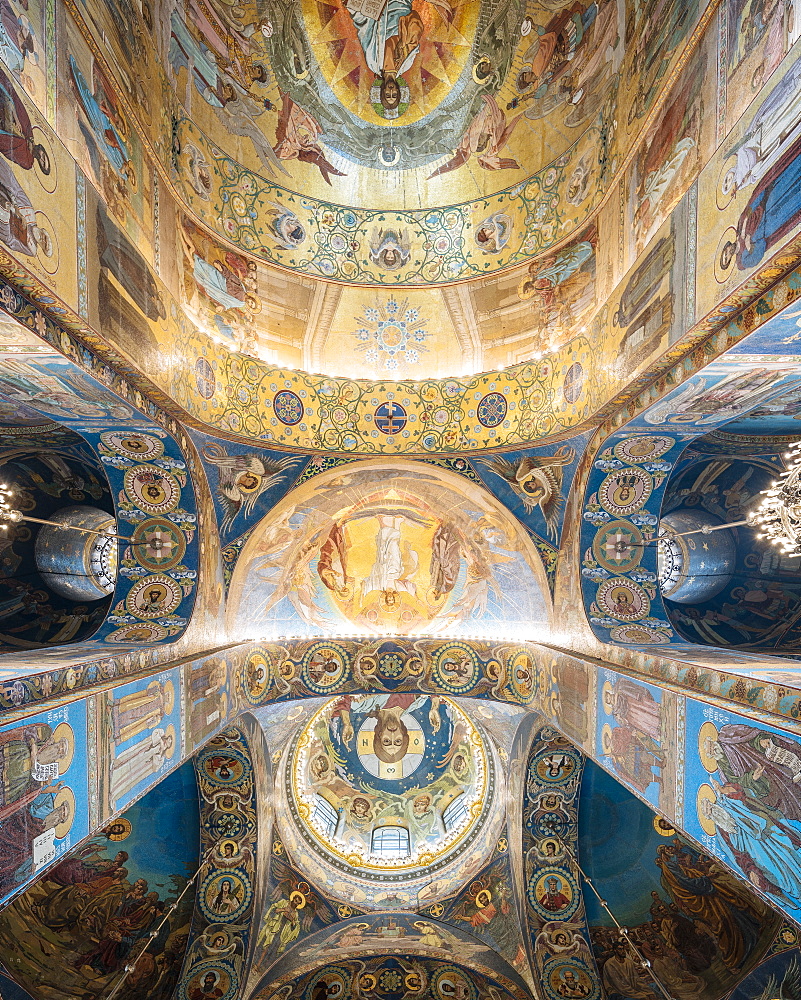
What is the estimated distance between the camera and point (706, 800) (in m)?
6.11

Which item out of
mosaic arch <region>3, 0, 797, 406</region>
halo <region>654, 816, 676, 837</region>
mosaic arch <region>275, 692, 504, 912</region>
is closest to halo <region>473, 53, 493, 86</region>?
mosaic arch <region>3, 0, 797, 406</region>

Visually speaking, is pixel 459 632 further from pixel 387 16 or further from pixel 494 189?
pixel 387 16

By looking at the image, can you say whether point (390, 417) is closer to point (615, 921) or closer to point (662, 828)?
point (662, 828)

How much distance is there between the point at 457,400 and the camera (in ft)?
34.8

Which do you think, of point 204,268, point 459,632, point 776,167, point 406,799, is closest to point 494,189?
point 204,268

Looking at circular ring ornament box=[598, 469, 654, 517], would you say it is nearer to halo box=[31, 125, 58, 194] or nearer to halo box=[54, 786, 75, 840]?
halo box=[31, 125, 58, 194]

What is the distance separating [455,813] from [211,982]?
662 cm

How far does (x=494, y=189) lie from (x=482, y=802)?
560 inches

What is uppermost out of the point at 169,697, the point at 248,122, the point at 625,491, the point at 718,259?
the point at 248,122

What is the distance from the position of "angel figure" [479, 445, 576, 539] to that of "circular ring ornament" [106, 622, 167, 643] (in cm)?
680

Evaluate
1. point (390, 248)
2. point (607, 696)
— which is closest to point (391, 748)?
point (607, 696)

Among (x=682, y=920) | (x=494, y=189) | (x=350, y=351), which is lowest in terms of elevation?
(x=682, y=920)

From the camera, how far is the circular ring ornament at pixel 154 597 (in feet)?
32.9

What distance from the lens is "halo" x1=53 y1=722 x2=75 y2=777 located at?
5891 mm
